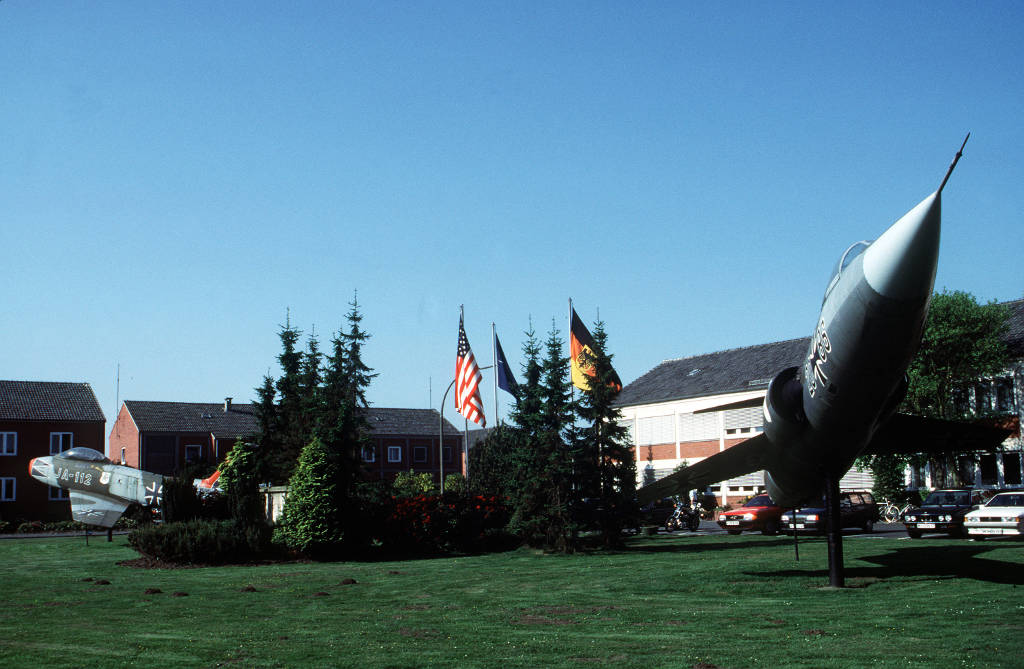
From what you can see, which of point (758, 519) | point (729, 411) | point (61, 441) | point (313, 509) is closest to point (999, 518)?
point (758, 519)

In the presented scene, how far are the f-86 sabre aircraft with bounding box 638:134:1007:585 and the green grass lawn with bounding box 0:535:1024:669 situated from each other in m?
1.99

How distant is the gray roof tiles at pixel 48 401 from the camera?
169 feet

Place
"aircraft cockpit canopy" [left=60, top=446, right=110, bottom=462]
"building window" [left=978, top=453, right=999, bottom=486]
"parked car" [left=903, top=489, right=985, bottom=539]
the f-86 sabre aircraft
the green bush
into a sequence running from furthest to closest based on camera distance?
"building window" [left=978, top=453, right=999, bottom=486] → "aircraft cockpit canopy" [left=60, top=446, right=110, bottom=462] → "parked car" [left=903, top=489, right=985, bottom=539] → the green bush → the f-86 sabre aircraft

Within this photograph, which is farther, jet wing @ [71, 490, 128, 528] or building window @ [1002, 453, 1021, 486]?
building window @ [1002, 453, 1021, 486]

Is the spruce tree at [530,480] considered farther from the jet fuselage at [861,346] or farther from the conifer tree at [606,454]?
the jet fuselage at [861,346]

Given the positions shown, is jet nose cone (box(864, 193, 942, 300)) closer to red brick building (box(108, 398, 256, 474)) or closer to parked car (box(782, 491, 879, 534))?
parked car (box(782, 491, 879, 534))

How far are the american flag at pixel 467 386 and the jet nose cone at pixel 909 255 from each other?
2144 cm

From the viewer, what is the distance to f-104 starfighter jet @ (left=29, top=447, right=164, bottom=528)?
30.5 metres

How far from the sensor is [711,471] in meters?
15.5

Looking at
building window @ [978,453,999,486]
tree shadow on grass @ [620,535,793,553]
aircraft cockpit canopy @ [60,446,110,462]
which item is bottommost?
tree shadow on grass @ [620,535,793,553]

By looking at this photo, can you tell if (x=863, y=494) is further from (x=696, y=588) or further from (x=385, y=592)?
(x=385, y=592)

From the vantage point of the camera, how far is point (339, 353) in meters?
32.1

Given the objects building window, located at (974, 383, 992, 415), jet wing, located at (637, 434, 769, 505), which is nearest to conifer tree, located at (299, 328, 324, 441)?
jet wing, located at (637, 434, 769, 505)

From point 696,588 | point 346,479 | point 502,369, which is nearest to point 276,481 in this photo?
point 502,369
